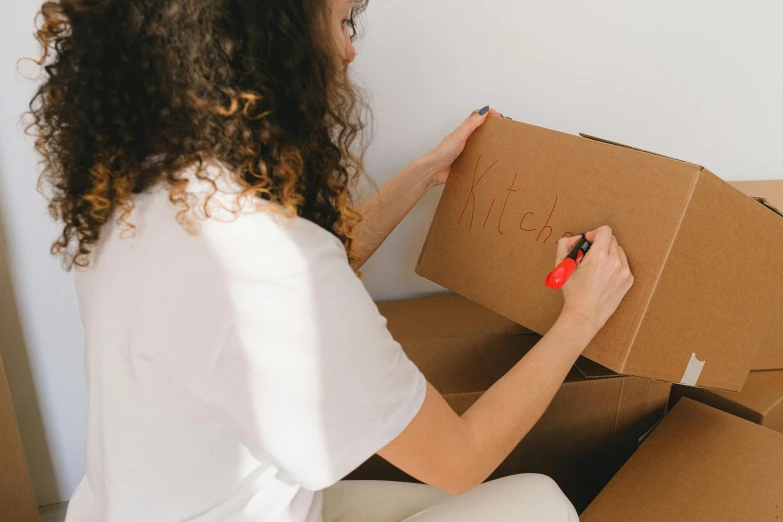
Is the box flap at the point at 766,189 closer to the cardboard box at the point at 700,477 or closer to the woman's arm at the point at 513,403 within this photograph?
the cardboard box at the point at 700,477

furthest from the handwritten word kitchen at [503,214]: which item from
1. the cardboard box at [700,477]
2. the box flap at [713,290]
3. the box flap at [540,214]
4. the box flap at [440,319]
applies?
the cardboard box at [700,477]

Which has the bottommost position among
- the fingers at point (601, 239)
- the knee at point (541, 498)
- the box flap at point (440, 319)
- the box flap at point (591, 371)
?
the knee at point (541, 498)

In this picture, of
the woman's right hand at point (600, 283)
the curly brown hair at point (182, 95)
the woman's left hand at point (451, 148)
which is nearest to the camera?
Result: the curly brown hair at point (182, 95)

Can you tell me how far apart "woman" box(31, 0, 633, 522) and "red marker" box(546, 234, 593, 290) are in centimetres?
20

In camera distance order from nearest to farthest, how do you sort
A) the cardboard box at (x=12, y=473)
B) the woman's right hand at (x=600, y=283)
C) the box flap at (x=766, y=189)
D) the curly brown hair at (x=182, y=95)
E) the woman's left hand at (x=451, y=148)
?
the curly brown hair at (x=182, y=95), the woman's right hand at (x=600, y=283), the woman's left hand at (x=451, y=148), the cardboard box at (x=12, y=473), the box flap at (x=766, y=189)

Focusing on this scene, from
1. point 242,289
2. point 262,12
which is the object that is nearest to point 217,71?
point 262,12

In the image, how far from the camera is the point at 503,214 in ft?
2.68

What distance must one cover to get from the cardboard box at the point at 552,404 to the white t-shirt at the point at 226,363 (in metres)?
0.37

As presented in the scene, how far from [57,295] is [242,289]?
73 centimetres

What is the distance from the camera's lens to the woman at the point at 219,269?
1.60 ft

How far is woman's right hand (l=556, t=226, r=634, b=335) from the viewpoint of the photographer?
0.68 m

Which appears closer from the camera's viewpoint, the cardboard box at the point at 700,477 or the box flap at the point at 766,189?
the cardboard box at the point at 700,477

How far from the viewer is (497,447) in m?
0.63

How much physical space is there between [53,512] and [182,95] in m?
1.08
